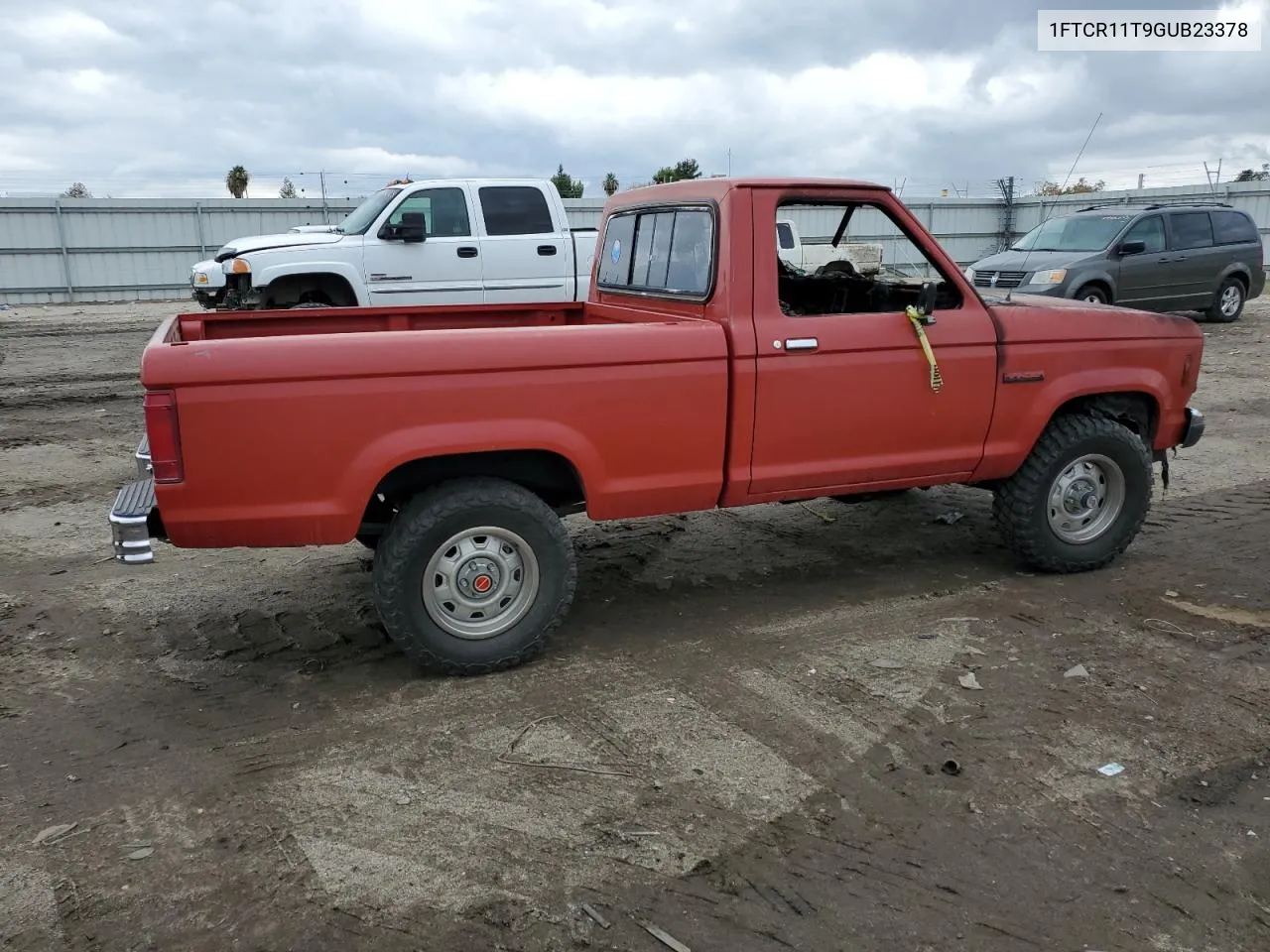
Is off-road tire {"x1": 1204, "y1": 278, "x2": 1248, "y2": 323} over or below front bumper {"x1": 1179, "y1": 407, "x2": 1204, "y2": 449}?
over

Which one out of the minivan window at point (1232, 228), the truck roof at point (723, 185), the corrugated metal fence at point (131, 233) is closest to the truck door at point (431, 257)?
the truck roof at point (723, 185)

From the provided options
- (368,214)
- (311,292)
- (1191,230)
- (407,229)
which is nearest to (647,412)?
(407,229)

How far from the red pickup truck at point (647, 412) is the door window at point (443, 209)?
6.08 metres

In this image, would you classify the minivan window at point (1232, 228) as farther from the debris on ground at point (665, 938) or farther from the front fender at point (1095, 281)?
the debris on ground at point (665, 938)

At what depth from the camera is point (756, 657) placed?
14.4ft

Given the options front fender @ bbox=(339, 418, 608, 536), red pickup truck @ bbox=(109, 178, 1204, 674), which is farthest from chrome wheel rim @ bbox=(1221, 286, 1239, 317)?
front fender @ bbox=(339, 418, 608, 536)

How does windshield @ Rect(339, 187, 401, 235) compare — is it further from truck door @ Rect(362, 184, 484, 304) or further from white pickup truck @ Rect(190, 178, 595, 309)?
truck door @ Rect(362, 184, 484, 304)

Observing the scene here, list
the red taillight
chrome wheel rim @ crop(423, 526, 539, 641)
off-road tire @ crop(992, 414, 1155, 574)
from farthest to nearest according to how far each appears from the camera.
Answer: off-road tire @ crop(992, 414, 1155, 574)
chrome wheel rim @ crop(423, 526, 539, 641)
the red taillight

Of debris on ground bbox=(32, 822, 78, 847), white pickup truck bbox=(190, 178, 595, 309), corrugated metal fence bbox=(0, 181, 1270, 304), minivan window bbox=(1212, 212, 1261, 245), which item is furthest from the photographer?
corrugated metal fence bbox=(0, 181, 1270, 304)

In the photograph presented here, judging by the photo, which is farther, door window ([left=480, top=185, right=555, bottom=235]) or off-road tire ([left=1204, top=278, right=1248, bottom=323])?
off-road tire ([left=1204, top=278, right=1248, bottom=323])

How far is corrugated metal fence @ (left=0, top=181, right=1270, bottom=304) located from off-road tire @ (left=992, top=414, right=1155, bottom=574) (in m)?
17.1

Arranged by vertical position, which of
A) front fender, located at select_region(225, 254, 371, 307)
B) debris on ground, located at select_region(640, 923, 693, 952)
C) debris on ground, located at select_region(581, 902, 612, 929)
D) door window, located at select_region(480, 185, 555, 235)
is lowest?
debris on ground, located at select_region(640, 923, 693, 952)

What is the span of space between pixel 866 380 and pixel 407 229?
24.8 ft

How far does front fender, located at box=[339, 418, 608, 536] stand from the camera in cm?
385
